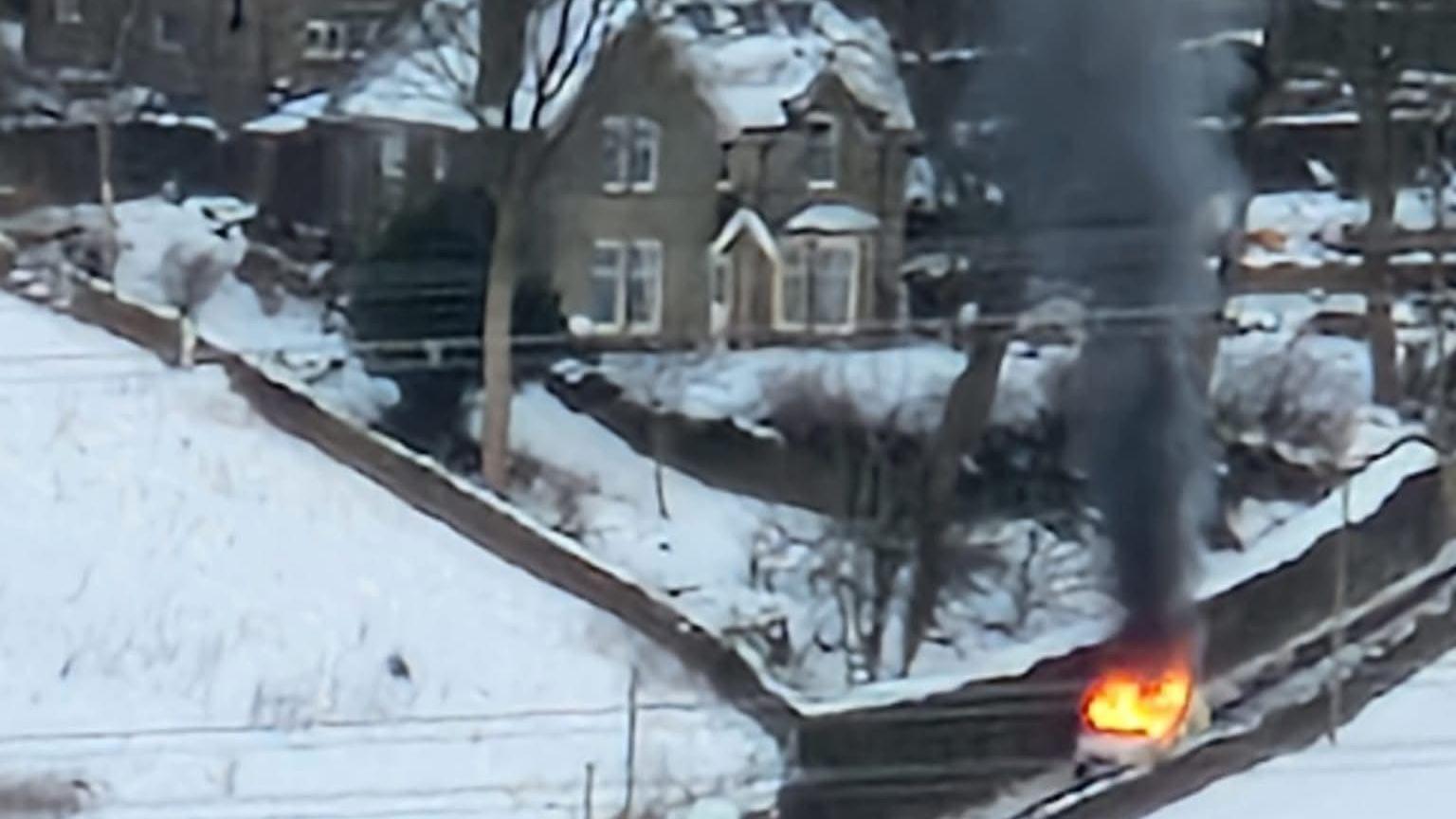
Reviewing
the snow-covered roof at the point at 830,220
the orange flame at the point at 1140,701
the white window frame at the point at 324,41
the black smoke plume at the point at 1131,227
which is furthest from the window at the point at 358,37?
the orange flame at the point at 1140,701

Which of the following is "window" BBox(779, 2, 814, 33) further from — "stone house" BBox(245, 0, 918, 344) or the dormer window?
the dormer window

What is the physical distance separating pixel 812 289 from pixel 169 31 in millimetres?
1308

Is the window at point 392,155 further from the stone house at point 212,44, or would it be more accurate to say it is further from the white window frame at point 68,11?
the white window frame at point 68,11

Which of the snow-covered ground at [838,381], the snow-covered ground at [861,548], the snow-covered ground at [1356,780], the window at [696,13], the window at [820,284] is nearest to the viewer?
the snow-covered ground at [1356,780]

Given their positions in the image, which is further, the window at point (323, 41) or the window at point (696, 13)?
the window at point (323, 41)

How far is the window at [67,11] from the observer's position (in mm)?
4883

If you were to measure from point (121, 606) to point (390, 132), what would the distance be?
3.65 ft

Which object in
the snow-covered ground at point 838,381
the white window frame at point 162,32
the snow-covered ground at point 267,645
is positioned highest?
the white window frame at point 162,32

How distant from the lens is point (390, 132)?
4523mm

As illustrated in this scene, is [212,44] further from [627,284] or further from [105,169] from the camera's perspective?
A: [627,284]

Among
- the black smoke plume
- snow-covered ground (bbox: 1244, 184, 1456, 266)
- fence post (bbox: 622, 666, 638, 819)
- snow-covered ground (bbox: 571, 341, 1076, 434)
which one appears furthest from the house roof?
fence post (bbox: 622, 666, 638, 819)

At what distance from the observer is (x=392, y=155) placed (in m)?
4.53

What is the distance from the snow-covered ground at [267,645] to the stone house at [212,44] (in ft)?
1.65

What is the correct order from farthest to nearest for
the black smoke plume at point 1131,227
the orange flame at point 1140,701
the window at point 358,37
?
the window at point 358,37 → the black smoke plume at point 1131,227 → the orange flame at point 1140,701
